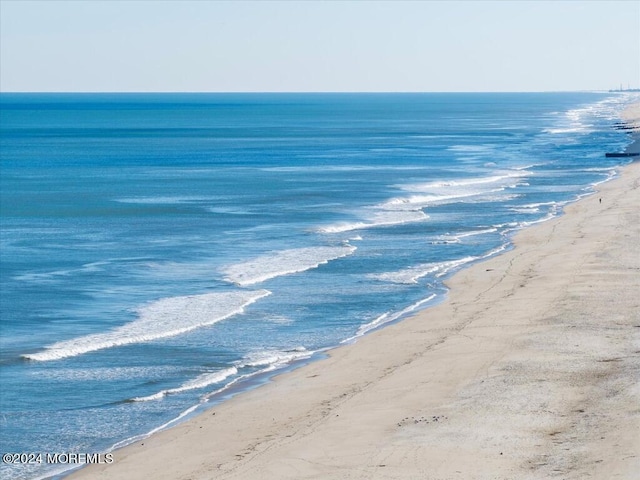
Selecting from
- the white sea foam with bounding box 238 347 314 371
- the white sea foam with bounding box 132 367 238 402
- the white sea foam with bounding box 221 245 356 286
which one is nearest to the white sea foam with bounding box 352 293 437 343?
the white sea foam with bounding box 238 347 314 371

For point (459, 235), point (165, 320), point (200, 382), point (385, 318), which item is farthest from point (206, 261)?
point (200, 382)

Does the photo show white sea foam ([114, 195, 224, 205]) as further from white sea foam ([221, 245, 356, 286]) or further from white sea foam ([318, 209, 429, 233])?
white sea foam ([221, 245, 356, 286])

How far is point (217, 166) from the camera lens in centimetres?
7956

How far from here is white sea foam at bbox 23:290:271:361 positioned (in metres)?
23.9

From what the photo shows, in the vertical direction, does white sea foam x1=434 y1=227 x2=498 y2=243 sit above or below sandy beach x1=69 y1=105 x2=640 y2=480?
below


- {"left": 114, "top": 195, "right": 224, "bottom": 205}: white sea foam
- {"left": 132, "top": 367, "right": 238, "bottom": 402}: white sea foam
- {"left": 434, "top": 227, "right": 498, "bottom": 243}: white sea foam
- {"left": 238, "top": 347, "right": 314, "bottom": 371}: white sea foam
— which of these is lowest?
{"left": 434, "top": 227, "right": 498, "bottom": 243}: white sea foam

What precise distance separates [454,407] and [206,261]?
1982 centimetres

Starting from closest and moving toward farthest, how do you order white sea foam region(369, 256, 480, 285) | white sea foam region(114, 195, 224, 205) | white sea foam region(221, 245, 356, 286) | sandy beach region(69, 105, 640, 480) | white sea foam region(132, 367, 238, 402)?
sandy beach region(69, 105, 640, 480) → white sea foam region(132, 367, 238, 402) → white sea foam region(369, 256, 480, 285) → white sea foam region(221, 245, 356, 286) → white sea foam region(114, 195, 224, 205)

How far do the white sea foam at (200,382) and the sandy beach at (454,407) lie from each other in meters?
1.20

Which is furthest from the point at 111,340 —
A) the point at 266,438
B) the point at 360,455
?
the point at 360,455

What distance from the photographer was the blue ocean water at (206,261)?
68.4ft

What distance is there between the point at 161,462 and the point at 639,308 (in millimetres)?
12948

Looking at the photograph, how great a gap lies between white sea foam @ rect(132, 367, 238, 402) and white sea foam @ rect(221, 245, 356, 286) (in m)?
9.57

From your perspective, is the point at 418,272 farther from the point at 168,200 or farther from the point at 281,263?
the point at 168,200
